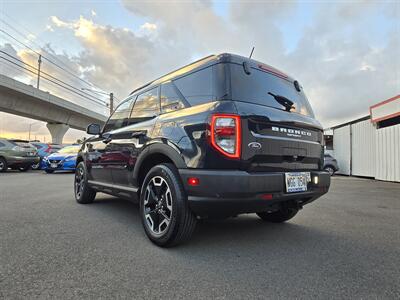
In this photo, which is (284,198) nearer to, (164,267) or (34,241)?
(164,267)

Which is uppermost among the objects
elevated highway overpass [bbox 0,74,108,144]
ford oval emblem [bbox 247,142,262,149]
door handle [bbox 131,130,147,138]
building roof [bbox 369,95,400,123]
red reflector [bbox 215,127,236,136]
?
elevated highway overpass [bbox 0,74,108,144]

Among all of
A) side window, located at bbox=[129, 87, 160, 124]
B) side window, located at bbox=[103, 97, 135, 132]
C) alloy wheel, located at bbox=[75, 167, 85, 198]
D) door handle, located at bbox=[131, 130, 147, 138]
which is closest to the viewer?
door handle, located at bbox=[131, 130, 147, 138]

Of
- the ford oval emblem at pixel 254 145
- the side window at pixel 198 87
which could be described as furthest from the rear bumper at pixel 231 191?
the side window at pixel 198 87

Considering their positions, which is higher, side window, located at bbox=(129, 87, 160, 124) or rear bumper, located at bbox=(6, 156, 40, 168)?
side window, located at bbox=(129, 87, 160, 124)

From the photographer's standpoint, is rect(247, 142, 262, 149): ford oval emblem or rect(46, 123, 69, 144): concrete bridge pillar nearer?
rect(247, 142, 262, 149): ford oval emblem

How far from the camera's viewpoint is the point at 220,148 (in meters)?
2.31

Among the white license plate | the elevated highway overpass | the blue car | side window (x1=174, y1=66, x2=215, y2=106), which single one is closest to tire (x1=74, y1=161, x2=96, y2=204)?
side window (x1=174, y1=66, x2=215, y2=106)

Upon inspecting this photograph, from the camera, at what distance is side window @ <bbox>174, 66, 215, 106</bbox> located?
261 cm

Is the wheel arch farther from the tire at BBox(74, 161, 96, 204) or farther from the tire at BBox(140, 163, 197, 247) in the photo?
the tire at BBox(74, 161, 96, 204)

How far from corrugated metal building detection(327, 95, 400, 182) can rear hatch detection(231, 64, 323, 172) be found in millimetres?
10794

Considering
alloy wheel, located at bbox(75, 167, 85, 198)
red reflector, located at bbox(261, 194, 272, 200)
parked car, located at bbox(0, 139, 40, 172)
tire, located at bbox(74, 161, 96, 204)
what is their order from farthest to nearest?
1. parked car, located at bbox(0, 139, 40, 172)
2. alloy wheel, located at bbox(75, 167, 85, 198)
3. tire, located at bbox(74, 161, 96, 204)
4. red reflector, located at bbox(261, 194, 272, 200)

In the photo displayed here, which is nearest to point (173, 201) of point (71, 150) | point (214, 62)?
point (214, 62)

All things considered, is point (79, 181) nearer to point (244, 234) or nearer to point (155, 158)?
point (155, 158)

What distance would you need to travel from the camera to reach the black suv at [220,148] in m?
2.32
